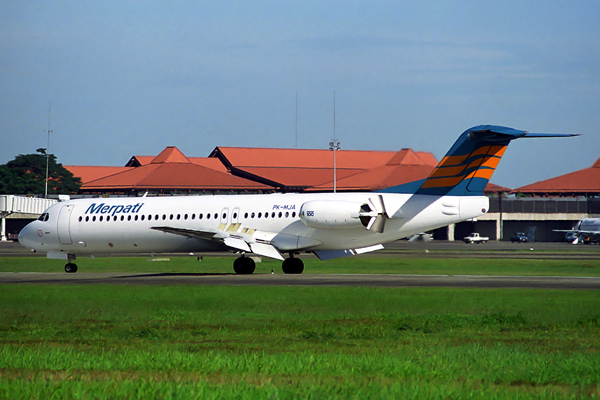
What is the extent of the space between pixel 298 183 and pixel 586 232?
36609mm

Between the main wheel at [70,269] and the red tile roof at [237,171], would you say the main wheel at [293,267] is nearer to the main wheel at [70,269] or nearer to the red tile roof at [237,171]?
the main wheel at [70,269]

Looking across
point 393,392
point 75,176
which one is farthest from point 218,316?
point 75,176

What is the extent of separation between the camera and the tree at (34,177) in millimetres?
113062

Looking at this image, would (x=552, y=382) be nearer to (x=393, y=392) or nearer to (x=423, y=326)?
(x=393, y=392)

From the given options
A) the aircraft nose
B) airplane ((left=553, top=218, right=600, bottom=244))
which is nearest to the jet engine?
the aircraft nose

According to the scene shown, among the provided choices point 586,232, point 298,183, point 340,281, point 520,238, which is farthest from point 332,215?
point 520,238

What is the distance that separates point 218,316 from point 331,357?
7457 millimetres

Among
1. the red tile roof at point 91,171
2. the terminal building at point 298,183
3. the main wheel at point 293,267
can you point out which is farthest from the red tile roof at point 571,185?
the main wheel at point 293,267

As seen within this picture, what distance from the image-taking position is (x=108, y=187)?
4267 inches

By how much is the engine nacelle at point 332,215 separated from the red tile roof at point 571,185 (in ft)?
283

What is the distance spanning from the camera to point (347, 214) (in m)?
35.8

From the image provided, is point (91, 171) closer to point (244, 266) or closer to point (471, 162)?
point (244, 266)

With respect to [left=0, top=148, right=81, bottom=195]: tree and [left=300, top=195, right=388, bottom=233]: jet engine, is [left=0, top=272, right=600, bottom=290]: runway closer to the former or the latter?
[left=300, top=195, right=388, bottom=233]: jet engine

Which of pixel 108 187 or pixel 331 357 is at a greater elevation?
pixel 108 187
